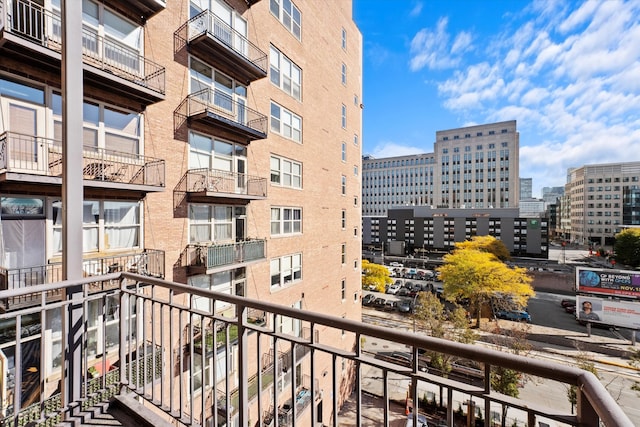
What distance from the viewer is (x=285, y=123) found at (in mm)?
10844

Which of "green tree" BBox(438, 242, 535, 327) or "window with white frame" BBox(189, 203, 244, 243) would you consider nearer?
"window with white frame" BBox(189, 203, 244, 243)

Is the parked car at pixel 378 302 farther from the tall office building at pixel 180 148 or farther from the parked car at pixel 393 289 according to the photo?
the tall office building at pixel 180 148

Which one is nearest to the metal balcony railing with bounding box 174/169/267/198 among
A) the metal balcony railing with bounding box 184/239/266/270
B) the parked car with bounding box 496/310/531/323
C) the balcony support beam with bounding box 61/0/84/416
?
the metal balcony railing with bounding box 184/239/266/270

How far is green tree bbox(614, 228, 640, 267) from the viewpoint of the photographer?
122ft

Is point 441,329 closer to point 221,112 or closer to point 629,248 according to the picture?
point 221,112

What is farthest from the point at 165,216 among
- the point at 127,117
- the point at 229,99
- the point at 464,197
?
the point at 464,197

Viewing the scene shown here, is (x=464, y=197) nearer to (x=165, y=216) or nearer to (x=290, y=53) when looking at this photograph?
(x=290, y=53)

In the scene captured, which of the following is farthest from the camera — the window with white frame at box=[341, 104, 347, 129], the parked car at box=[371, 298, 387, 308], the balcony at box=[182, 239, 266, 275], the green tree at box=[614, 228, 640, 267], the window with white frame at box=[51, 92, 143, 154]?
the green tree at box=[614, 228, 640, 267]

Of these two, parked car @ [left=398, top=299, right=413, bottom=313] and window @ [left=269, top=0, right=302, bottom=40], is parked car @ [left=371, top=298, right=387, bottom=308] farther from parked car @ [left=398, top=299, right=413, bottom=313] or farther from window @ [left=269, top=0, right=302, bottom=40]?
window @ [left=269, top=0, right=302, bottom=40]

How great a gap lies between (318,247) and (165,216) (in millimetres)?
7381

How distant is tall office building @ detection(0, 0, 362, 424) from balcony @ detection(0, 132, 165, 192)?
0.02 meters

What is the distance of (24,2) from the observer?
4.78m

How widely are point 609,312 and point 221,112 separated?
2832 centimetres

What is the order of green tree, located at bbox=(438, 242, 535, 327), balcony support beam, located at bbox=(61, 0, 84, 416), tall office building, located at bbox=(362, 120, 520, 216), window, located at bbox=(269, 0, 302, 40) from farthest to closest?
1. tall office building, located at bbox=(362, 120, 520, 216)
2. green tree, located at bbox=(438, 242, 535, 327)
3. window, located at bbox=(269, 0, 302, 40)
4. balcony support beam, located at bbox=(61, 0, 84, 416)
